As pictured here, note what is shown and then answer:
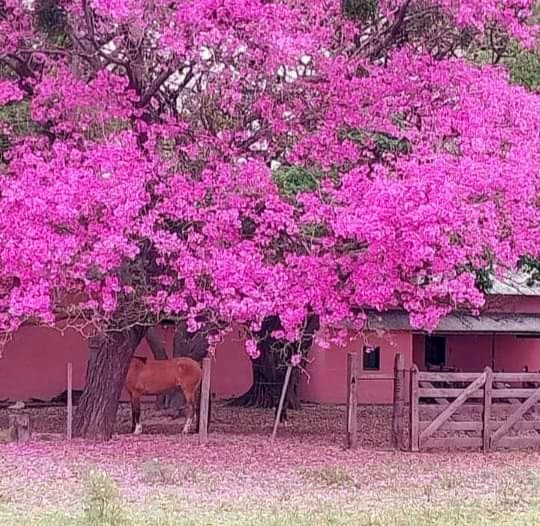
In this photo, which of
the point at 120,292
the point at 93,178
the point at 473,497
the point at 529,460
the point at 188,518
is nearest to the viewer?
the point at 188,518

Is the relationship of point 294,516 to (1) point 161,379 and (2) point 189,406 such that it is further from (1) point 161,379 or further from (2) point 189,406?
(1) point 161,379

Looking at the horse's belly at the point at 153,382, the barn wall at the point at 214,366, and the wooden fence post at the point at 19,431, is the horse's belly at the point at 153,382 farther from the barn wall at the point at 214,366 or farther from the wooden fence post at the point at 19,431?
the barn wall at the point at 214,366

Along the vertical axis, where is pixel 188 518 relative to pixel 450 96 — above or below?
below

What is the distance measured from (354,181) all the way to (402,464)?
3.92m

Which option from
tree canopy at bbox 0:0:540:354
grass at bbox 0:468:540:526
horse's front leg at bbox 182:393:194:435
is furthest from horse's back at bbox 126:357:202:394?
grass at bbox 0:468:540:526

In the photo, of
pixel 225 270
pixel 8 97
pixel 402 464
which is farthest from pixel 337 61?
pixel 402 464

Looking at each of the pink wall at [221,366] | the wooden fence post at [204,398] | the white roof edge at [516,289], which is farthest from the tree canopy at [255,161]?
the white roof edge at [516,289]

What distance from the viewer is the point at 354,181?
11.5 metres

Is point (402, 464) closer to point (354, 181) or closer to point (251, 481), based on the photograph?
point (251, 481)

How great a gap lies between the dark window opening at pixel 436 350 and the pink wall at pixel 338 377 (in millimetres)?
3837

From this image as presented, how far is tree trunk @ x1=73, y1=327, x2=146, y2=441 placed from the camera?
48.6 feet

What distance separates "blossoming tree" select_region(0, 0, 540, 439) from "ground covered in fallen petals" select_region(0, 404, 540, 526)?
1.79 meters

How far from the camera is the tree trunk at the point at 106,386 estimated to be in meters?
14.8

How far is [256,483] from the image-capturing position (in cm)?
1127
